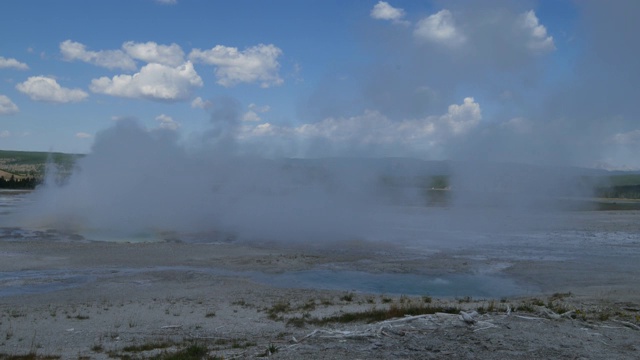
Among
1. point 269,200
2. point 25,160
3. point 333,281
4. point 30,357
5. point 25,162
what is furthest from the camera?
A: point 25,160

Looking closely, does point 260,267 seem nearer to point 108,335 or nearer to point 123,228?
point 108,335

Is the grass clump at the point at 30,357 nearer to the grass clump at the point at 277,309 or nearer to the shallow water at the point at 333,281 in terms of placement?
the grass clump at the point at 277,309

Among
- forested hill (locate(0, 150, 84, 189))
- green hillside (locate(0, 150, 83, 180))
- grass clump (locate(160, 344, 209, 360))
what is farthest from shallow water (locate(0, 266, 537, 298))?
green hillside (locate(0, 150, 83, 180))

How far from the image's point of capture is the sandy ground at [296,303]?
9734mm

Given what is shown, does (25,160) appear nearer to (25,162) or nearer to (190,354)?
(25,162)

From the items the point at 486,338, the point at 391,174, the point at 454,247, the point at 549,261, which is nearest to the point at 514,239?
the point at 454,247

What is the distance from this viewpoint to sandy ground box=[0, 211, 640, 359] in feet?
31.9

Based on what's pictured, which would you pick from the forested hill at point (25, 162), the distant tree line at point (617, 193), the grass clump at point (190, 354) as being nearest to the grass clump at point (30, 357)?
the grass clump at point (190, 354)

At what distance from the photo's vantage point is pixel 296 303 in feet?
50.7

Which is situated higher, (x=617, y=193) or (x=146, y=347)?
(x=617, y=193)

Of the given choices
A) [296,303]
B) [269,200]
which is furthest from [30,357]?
[269,200]

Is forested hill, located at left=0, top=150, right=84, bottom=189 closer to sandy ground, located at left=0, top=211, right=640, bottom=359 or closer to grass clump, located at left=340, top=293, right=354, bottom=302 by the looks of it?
sandy ground, located at left=0, top=211, right=640, bottom=359

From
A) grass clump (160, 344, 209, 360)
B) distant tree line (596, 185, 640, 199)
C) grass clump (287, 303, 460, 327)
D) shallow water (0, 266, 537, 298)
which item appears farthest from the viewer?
distant tree line (596, 185, 640, 199)

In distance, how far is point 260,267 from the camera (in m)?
22.5
